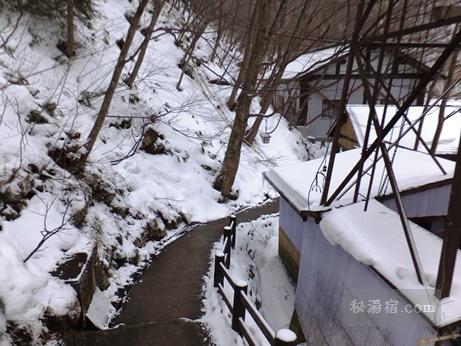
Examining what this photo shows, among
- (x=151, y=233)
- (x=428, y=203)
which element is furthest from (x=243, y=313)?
(x=151, y=233)

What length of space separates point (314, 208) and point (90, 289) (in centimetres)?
471

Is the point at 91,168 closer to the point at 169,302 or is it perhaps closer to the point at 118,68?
the point at 118,68

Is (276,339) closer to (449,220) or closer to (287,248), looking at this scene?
(449,220)

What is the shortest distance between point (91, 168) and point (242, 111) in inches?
252

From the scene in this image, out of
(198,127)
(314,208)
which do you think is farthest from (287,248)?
(198,127)

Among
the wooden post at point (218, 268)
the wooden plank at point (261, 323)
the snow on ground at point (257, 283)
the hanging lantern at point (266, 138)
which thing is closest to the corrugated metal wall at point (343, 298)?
the snow on ground at point (257, 283)

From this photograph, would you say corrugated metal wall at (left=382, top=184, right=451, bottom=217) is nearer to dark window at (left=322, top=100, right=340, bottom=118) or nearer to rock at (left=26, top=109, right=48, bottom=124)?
rock at (left=26, top=109, right=48, bottom=124)

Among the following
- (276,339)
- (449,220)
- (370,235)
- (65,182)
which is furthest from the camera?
(65,182)

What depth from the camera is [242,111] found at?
14062 mm

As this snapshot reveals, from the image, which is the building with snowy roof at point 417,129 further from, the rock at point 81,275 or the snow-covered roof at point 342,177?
the rock at point 81,275

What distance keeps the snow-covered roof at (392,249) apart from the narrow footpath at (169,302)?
2.93 metres

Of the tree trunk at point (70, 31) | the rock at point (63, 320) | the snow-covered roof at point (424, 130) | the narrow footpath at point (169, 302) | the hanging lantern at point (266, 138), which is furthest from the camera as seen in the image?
the hanging lantern at point (266, 138)

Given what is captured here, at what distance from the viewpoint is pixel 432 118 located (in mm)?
18312

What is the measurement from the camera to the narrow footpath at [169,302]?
5695 mm
